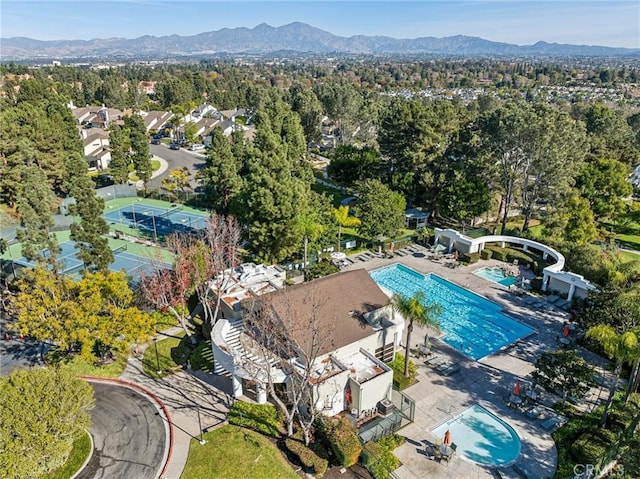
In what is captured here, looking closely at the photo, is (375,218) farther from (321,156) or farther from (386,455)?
(321,156)

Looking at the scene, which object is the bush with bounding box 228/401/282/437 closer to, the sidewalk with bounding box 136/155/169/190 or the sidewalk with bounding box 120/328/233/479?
the sidewalk with bounding box 120/328/233/479

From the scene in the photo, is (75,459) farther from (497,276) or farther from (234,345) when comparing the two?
(497,276)

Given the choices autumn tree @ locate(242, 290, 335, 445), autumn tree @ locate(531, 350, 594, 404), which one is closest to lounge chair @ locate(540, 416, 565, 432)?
autumn tree @ locate(531, 350, 594, 404)

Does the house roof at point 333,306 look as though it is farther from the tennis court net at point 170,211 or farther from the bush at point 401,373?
the tennis court net at point 170,211

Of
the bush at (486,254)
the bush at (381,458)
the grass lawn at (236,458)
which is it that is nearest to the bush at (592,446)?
the bush at (381,458)

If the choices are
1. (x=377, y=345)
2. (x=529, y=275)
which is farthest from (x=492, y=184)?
(x=377, y=345)

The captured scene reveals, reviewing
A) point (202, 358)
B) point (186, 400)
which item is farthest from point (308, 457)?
point (202, 358)
